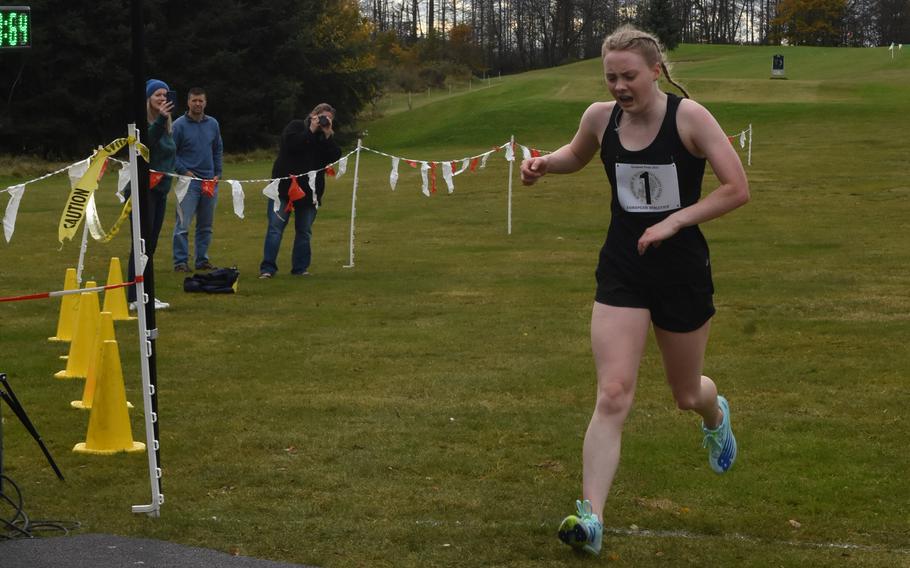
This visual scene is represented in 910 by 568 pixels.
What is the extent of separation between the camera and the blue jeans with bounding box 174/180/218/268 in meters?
14.9

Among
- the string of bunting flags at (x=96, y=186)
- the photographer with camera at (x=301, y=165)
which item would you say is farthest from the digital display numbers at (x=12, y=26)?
the photographer with camera at (x=301, y=165)

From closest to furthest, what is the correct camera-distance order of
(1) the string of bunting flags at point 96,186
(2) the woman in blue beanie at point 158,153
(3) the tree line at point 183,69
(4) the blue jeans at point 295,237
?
1. (1) the string of bunting flags at point 96,186
2. (2) the woman in blue beanie at point 158,153
3. (4) the blue jeans at point 295,237
4. (3) the tree line at point 183,69

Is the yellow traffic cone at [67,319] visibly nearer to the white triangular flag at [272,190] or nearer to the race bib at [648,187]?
the white triangular flag at [272,190]

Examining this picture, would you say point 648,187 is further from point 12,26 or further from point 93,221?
point 12,26

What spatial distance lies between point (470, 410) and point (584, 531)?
312 centimetres

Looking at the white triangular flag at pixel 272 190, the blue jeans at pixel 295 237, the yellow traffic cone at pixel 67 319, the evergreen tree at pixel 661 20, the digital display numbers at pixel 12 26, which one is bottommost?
the yellow traffic cone at pixel 67 319

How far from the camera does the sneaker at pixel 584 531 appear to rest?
489 cm

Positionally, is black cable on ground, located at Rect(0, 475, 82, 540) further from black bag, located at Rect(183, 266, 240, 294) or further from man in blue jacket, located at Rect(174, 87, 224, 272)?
man in blue jacket, located at Rect(174, 87, 224, 272)

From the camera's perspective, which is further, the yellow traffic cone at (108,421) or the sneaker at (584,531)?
the yellow traffic cone at (108,421)

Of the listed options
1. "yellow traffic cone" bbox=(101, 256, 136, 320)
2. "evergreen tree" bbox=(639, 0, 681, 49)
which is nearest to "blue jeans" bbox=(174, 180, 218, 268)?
"yellow traffic cone" bbox=(101, 256, 136, 320)

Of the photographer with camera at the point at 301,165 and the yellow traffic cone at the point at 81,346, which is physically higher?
the photographer with camera at the point at 301,165

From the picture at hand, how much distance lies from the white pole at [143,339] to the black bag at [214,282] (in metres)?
8.32

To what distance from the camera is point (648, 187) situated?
5176 millimetres

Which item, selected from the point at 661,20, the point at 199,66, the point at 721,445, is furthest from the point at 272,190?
the point at 661,20
